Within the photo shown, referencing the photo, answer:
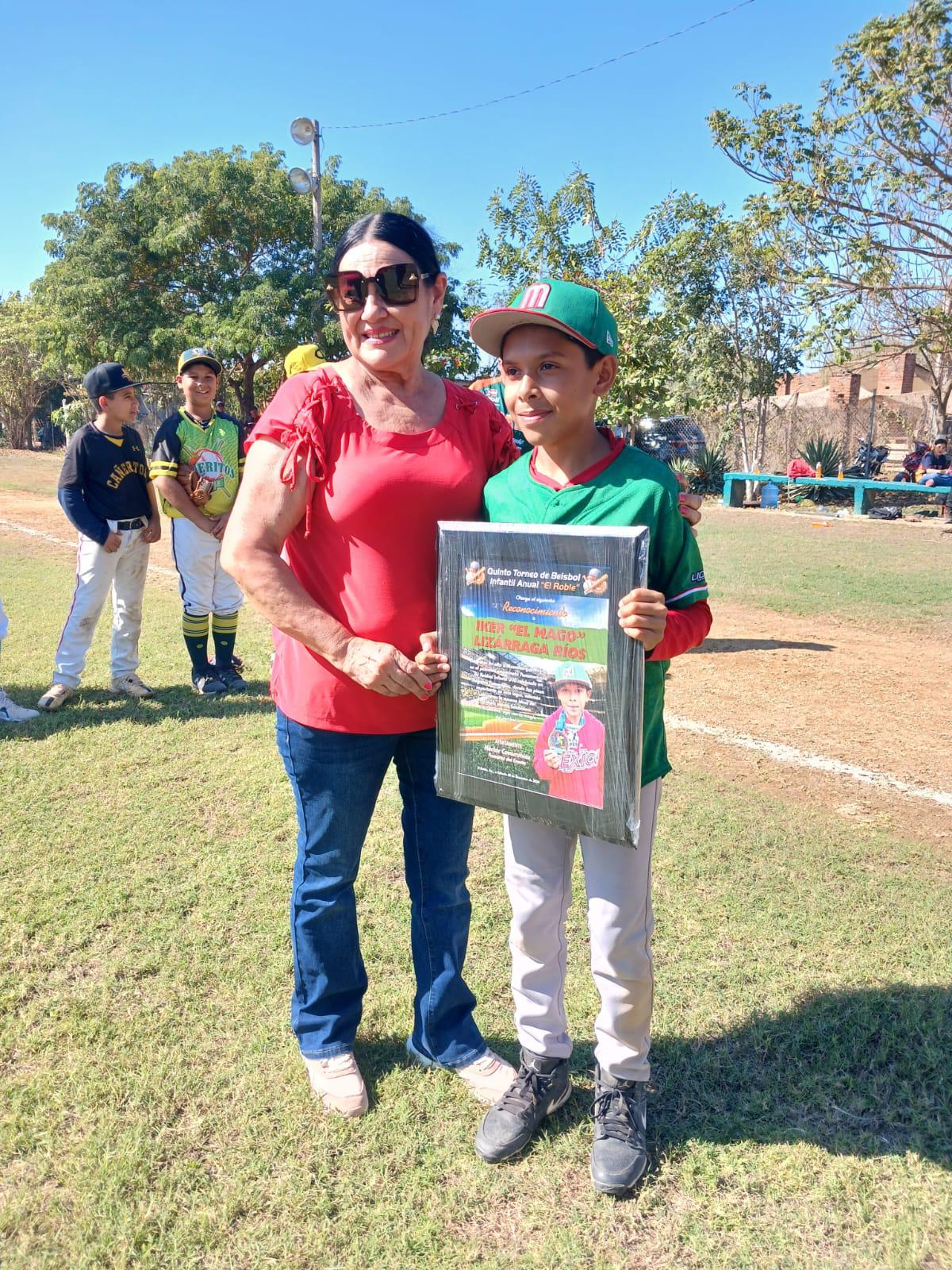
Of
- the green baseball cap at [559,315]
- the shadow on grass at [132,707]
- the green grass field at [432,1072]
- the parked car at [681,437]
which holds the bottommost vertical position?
the green grass field at [432,1072]

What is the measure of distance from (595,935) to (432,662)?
79cm

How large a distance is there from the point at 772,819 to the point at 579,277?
21.1 ft

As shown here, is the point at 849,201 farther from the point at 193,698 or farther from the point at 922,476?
the point at 193,698

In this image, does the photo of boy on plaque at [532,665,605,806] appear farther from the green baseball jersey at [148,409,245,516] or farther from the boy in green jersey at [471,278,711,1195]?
the green baseball jersey at [148,409,245,516]

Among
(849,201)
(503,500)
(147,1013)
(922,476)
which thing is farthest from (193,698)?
(922,476)

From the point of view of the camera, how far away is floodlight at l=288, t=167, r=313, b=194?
Answer: 16.4 metres

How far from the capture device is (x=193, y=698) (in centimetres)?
622

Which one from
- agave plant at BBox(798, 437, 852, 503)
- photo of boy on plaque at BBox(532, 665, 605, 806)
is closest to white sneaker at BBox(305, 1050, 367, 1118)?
photo of boy on plaque at BBox(532, 665, 605, 806)

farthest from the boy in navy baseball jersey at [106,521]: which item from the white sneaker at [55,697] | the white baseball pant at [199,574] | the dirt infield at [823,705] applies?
the dirt infield at [823,705]

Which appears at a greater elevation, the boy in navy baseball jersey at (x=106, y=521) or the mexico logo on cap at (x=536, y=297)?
the mexico logo on cap at (x=536, y=297)

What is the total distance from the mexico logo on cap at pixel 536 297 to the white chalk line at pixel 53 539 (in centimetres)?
971

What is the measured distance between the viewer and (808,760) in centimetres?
499

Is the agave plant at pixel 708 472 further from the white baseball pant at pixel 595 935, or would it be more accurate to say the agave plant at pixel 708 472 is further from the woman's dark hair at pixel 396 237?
the white baseball pant at pixel 595 935

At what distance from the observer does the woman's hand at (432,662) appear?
2.13 meters
